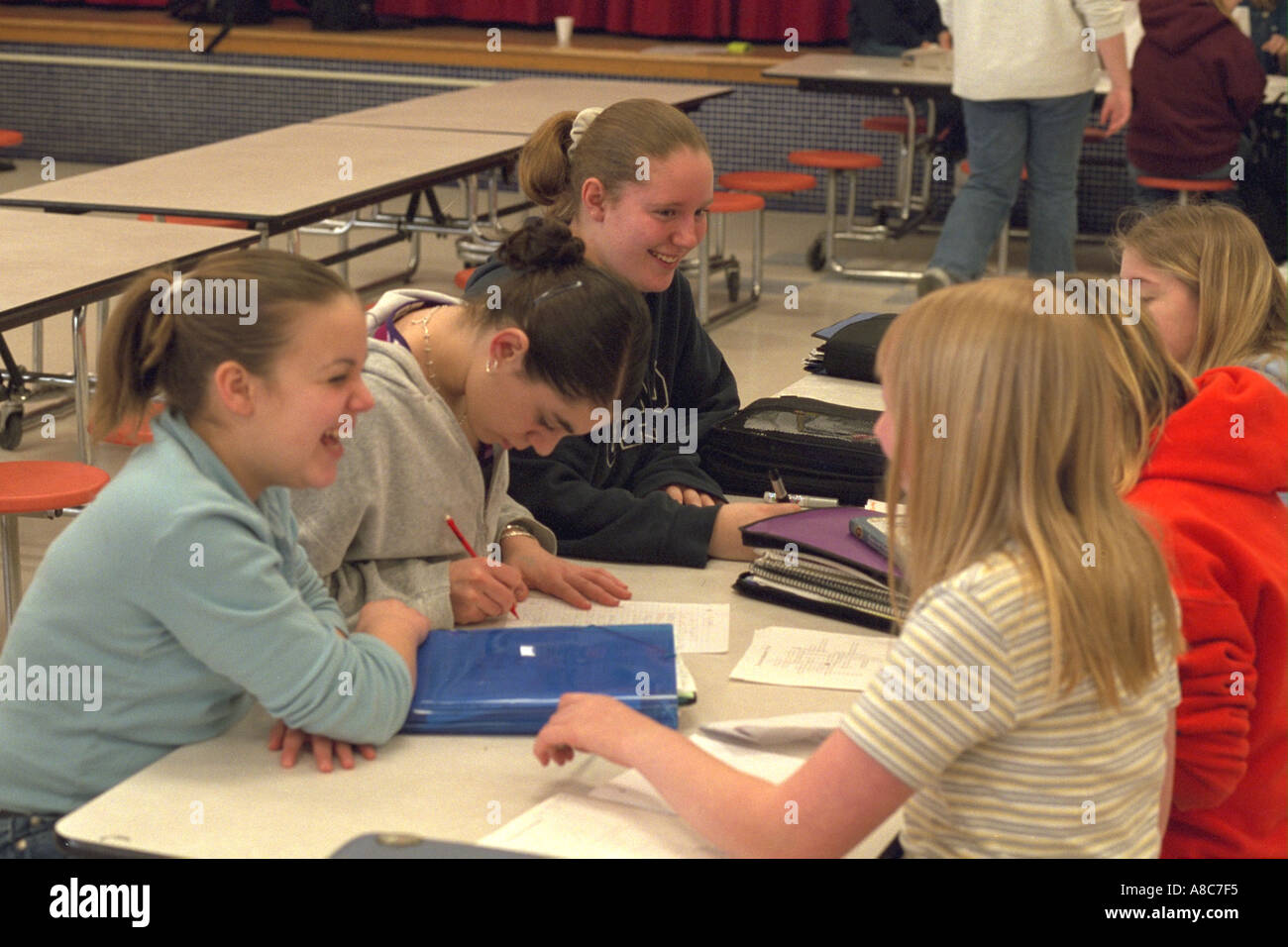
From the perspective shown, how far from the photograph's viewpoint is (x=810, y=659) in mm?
1611

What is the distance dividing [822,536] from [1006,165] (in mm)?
3726

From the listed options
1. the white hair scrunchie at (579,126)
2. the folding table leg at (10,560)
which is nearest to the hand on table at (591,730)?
the white hair scrunchie at (579,126)

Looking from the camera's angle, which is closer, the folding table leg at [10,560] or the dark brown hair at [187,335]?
the dark brown hair at [187,335]

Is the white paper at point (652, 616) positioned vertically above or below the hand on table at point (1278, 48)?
below

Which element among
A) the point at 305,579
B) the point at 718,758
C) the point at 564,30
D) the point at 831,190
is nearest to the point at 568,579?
the point at 305,579

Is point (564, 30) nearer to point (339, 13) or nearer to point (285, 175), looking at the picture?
point (339, 13)

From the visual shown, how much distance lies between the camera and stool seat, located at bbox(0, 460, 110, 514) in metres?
2.70

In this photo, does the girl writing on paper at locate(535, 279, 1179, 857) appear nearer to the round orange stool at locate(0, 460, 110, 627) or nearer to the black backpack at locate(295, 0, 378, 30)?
the round orange stool at locate(0, 460, 110, 627)

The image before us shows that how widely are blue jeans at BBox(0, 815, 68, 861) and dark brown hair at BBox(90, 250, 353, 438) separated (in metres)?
0.36

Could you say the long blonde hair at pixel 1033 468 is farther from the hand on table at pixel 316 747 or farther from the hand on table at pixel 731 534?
the hand on table at pixel 731 534

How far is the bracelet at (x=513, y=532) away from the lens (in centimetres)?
187

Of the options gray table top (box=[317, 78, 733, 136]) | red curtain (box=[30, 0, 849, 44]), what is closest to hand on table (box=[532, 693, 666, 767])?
gray table top (box=[317, 78, 733, 136])

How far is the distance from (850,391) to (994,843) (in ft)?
4.92
